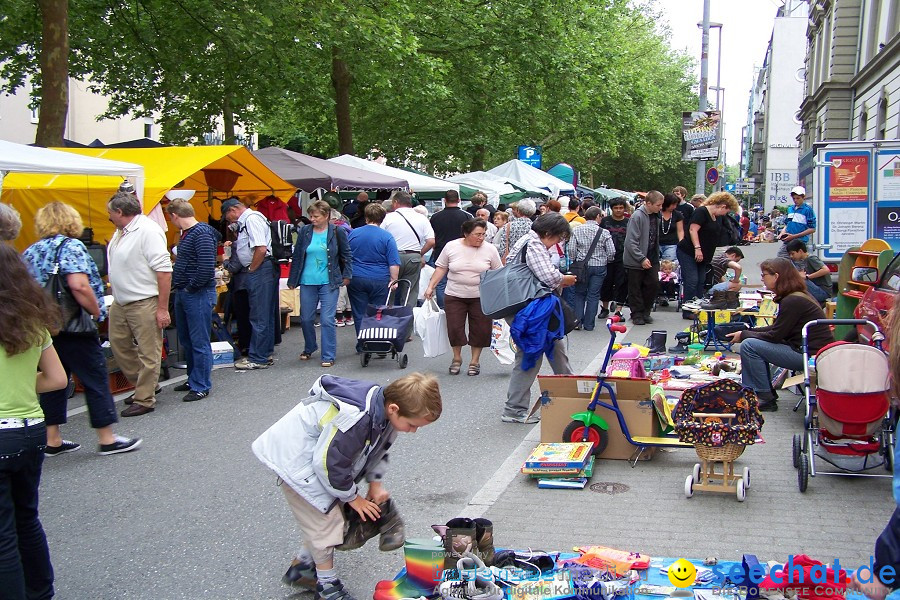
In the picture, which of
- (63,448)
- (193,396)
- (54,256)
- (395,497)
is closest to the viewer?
(395,497)

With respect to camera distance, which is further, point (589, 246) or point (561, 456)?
point (589, 246)

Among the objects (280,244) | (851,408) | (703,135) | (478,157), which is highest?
(478,157)

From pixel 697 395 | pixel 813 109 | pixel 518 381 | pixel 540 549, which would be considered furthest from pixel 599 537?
pixel 813 109

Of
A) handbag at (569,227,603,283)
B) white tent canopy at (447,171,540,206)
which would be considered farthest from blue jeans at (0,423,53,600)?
white tent canopy at (447,171,540,206)

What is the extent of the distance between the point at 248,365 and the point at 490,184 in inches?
523

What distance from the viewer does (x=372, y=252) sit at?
1055 centimetres

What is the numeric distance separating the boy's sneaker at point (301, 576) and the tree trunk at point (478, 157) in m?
25.1

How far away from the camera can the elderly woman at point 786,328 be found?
7.03m

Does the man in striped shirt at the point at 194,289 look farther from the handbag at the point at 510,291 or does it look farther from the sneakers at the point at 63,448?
the handbag at the point at 510,291

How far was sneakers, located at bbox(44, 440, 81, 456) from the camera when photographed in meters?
6.62

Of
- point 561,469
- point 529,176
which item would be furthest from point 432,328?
point 529,176

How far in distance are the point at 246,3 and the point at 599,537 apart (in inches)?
543

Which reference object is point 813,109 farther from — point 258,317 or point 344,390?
point 344,390

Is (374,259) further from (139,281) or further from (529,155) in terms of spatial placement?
(529,155)
